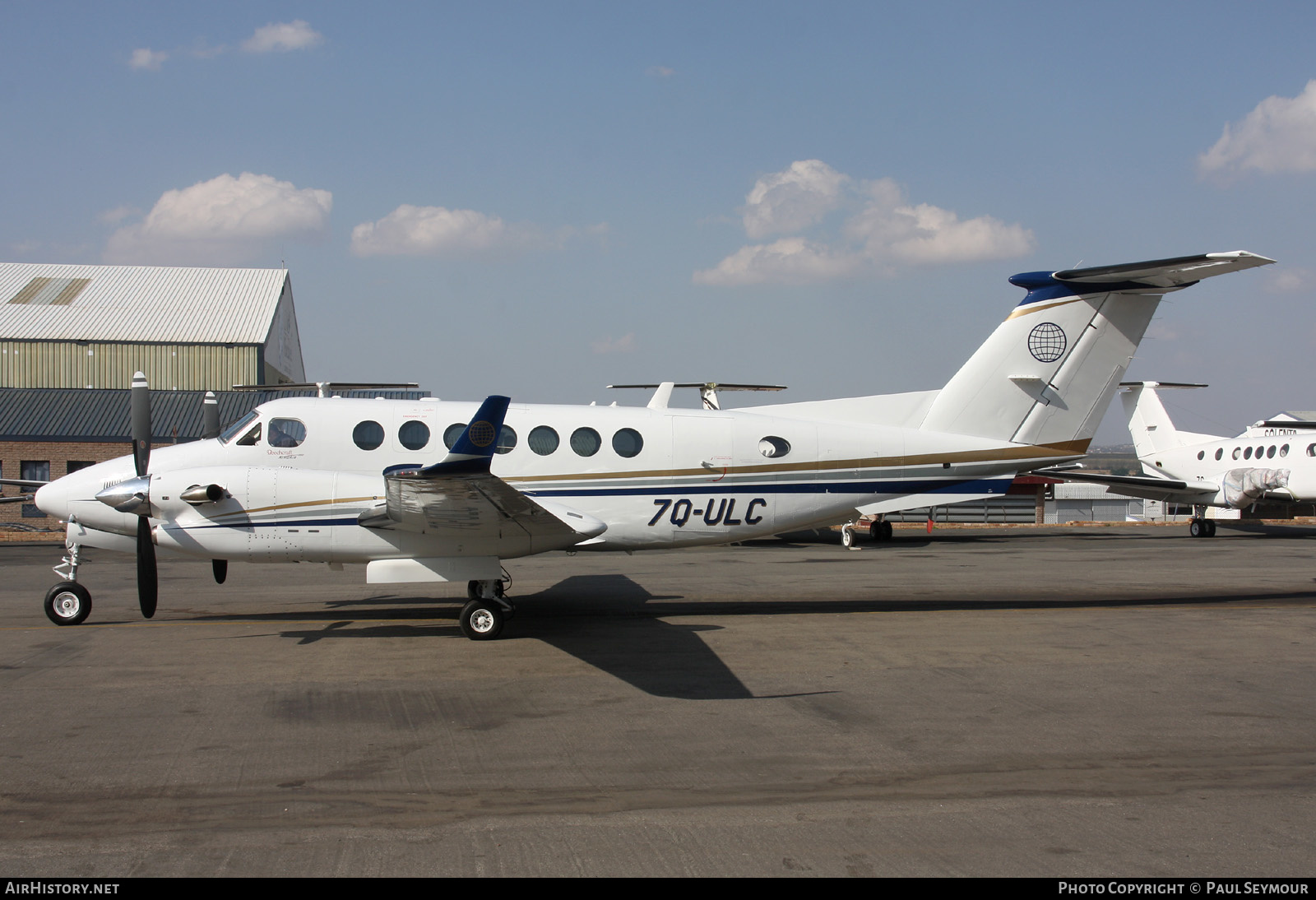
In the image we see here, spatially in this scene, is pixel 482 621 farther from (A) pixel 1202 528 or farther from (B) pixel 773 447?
(A) pixel 1202 528

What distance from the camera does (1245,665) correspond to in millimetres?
8906

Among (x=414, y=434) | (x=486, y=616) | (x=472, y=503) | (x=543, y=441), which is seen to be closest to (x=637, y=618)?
(x=486, y=616)

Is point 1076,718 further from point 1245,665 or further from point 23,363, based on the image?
point 23,363

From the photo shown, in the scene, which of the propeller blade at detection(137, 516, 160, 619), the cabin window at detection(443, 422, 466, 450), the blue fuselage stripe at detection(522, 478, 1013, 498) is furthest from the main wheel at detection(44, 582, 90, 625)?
the blue fuselage stripe at detection(522, 478, 1013, 498)

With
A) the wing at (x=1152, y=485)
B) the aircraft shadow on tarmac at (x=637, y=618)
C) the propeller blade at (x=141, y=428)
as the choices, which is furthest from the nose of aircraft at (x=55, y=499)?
the wing at (x=1152, y=485)

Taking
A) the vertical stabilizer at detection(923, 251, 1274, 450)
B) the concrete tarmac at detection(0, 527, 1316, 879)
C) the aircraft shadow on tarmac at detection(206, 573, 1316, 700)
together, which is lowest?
the aircraft shadow on tarmac at detection(206, 573, 1316, 700)

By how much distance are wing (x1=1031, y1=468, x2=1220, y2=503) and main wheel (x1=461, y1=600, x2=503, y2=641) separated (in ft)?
75.6

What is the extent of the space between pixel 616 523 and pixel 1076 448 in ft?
20.4

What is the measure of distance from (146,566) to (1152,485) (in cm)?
2930

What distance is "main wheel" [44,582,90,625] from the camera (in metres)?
10.8

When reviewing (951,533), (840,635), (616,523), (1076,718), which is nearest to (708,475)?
(616,523)

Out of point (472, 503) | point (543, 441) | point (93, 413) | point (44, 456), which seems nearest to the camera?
point (472, 503)

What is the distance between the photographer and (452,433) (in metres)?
10.9

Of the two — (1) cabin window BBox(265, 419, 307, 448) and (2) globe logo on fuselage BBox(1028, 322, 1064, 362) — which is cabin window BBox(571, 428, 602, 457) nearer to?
(1) cabin window BBox(265, 419, 307, 448)
